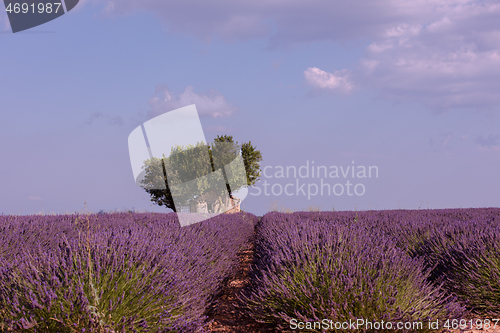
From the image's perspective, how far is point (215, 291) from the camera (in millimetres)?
3637

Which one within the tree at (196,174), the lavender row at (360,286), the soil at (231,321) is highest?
the tree at (196,174)

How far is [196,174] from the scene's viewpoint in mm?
17875

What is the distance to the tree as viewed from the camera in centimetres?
1795

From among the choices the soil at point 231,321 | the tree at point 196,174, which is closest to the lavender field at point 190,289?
the soil at point 231,321

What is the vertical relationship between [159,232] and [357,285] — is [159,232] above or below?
above

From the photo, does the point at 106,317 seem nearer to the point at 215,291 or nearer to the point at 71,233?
the point at 215,291

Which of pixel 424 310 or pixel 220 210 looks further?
pixel 220 210

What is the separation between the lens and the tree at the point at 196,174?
17953 mm

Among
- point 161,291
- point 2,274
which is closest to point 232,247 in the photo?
point 161,291

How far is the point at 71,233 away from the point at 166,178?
12.8 metres

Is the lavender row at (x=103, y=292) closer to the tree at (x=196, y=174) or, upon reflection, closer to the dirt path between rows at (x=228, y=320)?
the dirt path between rows at (x=228, y=320)

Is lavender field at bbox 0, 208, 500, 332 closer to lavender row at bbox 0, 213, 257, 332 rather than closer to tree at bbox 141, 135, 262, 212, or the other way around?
lavender row at bbox 0, 213, 257, 332

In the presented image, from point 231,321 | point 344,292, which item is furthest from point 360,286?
point 231,321

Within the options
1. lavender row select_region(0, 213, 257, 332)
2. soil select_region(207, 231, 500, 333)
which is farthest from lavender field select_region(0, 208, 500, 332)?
soil select_region(207, 231, 500, 333)
